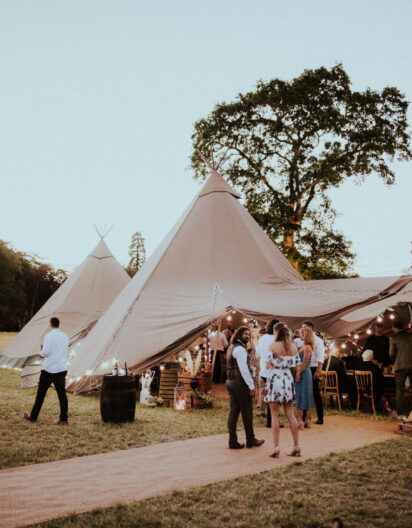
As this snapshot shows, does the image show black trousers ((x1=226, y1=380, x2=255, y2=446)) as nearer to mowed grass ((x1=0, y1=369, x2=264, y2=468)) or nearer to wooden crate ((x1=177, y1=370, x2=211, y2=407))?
mowed grass ((x1=0, y1=369, x2=264, y2=468))

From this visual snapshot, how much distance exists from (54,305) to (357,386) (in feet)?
32.6

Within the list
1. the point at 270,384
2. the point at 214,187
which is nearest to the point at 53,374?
the point at 270,384

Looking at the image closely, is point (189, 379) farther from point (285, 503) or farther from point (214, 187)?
point (285, 503)

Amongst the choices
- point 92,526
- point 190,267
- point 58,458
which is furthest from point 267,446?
point 190,267

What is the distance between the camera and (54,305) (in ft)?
48.9

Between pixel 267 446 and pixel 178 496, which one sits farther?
pixel 267 446

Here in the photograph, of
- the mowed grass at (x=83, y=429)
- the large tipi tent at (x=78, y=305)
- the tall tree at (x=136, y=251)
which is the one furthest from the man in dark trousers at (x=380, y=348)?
the tall tree at (x=136, y=251)

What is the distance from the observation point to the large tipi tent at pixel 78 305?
14000 mm

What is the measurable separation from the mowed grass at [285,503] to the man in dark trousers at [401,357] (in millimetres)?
2690

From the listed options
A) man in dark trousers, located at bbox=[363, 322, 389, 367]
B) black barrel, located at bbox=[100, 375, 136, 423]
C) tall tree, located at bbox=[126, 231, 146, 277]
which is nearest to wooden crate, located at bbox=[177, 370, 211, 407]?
black barrel, located at bbox=[100, 375, 136, 423]

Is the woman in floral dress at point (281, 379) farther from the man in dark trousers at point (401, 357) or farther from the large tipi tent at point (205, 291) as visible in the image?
the large tipi tent at point (205, 291)

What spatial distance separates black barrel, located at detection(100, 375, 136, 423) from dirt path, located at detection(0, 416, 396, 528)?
4.60 ft

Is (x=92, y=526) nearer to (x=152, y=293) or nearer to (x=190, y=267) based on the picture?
(x=152, y=293)

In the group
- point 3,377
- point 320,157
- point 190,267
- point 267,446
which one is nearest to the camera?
point 267,446
